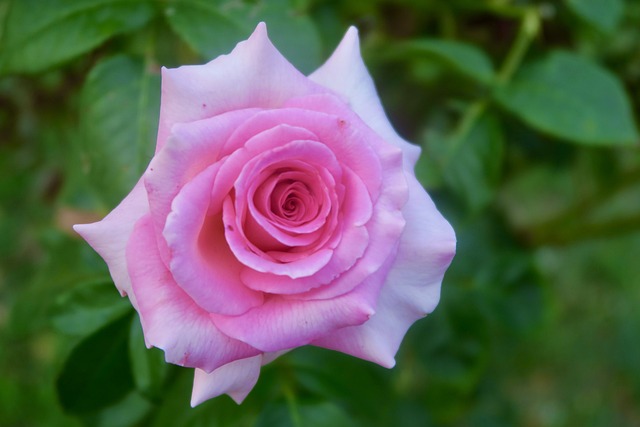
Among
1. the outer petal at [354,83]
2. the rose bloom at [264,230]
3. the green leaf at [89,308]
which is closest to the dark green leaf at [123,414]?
the green leaf at [89,308]

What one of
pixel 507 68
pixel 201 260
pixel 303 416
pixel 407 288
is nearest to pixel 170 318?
pixel 201 260

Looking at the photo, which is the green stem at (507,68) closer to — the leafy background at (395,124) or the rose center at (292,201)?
the leafy background at (395,124)

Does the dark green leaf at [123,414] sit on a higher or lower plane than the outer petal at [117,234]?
lower

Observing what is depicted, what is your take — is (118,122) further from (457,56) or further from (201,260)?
(457,56)

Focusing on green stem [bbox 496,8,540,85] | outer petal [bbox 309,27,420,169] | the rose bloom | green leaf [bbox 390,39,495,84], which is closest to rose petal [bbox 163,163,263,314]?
the rose bloom

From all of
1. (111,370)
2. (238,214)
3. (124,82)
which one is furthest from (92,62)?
(238,214)

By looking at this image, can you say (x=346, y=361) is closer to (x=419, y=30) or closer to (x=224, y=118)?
(x=224, y=118)

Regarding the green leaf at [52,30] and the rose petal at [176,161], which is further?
the green leaf at [52,30]
